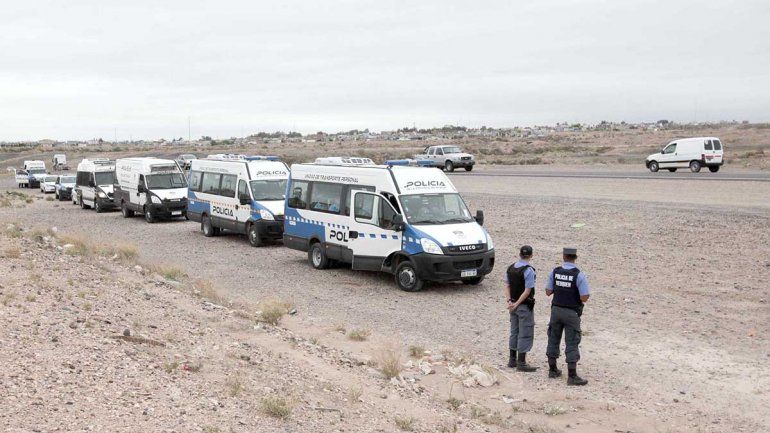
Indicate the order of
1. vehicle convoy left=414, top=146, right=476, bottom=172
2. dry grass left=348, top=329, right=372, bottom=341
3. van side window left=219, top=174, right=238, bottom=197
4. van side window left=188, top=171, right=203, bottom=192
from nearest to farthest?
dry grass left=348, top=329, right=372, bottom=341
van side window left=219, top=174, right=238, bottom=197
van side window left=188, top=171, right=203, bottom=192
vehicle convoy left=414, top=146, right=476, bottom=172

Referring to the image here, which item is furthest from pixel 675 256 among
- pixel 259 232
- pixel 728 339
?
pixel 259 232

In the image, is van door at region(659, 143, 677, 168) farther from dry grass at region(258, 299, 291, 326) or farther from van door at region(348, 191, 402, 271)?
dry grass at region(258, 299, 291, 326)

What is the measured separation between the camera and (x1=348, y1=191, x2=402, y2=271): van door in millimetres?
15422

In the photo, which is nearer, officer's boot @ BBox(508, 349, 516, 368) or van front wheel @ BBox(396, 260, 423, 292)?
officer's boot @ BBox(508, 349, 516, 368)

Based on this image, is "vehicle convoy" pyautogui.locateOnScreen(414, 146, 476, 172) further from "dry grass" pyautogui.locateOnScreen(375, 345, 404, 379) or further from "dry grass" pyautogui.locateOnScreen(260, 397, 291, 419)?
"dry grass" pyautogui.locateOnScreen(260, 397, 291, 419)

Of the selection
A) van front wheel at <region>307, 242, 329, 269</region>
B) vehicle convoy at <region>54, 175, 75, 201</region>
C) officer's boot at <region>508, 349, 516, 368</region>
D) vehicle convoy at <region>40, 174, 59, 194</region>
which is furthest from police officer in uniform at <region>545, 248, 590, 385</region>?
vehicle convoy at <region>40, 174, 59, 194</region>

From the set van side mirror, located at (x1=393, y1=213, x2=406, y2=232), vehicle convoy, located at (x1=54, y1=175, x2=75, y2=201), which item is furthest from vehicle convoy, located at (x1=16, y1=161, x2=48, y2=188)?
van side mirror, located at (x1=393, y1=213, x2=406, y2=232)

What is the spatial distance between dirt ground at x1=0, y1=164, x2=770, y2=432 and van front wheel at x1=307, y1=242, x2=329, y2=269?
0.42 meters

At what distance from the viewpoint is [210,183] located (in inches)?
957

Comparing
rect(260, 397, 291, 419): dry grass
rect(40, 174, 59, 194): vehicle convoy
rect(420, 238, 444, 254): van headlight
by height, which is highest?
rect(420, 238, 444, 254): van headlight

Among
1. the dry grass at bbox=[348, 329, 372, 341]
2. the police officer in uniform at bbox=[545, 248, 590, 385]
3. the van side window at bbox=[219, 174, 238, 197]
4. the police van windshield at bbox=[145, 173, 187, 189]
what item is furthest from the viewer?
the police van windshield at bbox=[145, 173, 187, 189]

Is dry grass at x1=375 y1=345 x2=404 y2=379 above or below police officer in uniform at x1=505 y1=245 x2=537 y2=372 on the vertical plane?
below

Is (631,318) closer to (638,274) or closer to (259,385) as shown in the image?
(638,274)

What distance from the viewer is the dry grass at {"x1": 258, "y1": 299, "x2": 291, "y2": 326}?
11.9 meters
